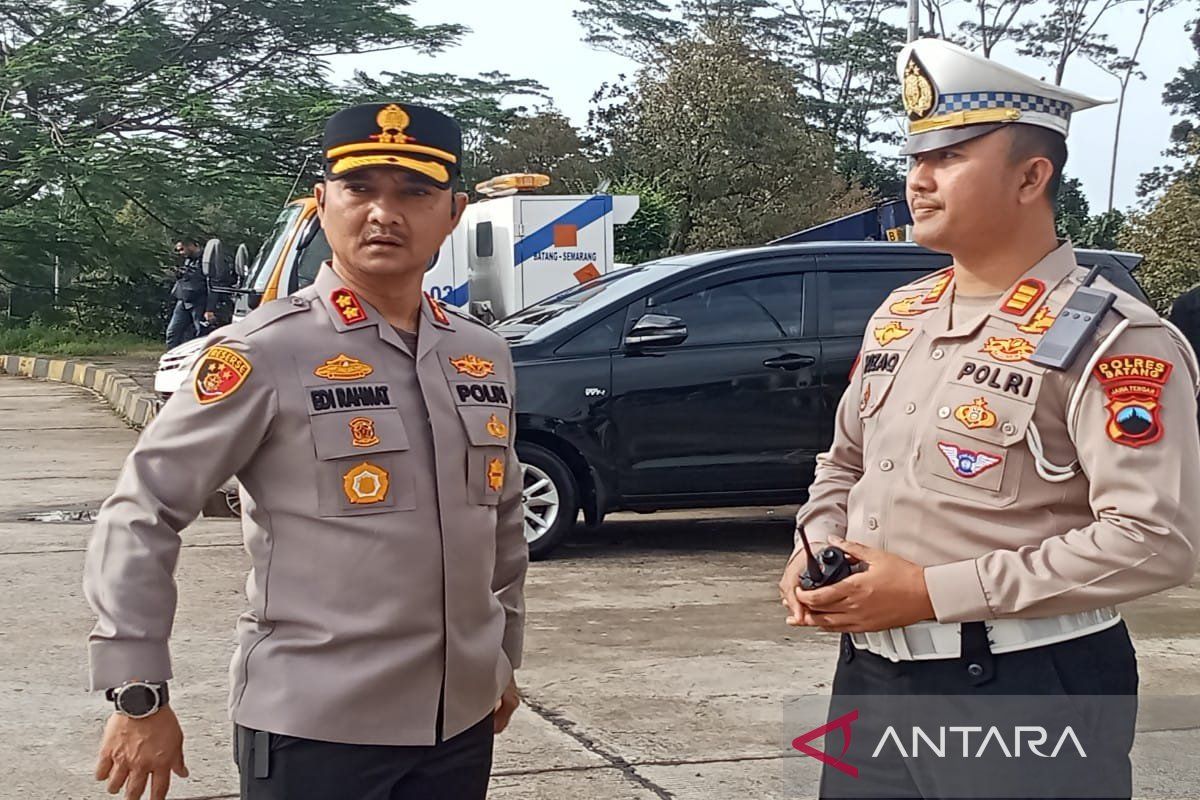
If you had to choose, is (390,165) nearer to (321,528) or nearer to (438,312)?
(438,312)

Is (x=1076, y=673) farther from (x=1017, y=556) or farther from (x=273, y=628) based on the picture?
(x=273, y=628)

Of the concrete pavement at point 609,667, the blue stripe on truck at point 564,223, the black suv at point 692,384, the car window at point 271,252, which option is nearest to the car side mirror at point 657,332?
the black suv at point 692,384

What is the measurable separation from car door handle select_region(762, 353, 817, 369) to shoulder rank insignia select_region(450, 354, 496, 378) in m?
5.28

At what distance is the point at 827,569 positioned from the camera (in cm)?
218

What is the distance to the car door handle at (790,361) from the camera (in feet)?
25.2

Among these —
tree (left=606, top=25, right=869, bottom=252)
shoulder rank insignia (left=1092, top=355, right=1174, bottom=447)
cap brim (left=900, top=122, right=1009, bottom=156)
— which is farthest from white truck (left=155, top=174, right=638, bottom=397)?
tree (left=606, top=25, right=869, bottom=252)

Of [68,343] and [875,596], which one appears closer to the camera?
[875,596]

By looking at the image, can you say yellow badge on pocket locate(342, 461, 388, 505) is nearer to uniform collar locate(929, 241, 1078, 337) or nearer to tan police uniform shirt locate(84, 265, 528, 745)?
tan police uniform shirt locate(84, 265, 528, 745)

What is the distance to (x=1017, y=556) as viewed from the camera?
208 cm

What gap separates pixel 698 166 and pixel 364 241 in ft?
96.1

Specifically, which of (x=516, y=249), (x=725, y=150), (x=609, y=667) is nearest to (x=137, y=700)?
(x=609, y=667)

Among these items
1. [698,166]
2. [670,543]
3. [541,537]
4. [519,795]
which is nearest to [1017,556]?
[519,795]

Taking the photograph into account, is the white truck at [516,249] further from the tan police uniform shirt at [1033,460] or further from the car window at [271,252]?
the tan police uniform shirt at [1033,460]

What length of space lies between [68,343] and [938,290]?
23.1m
